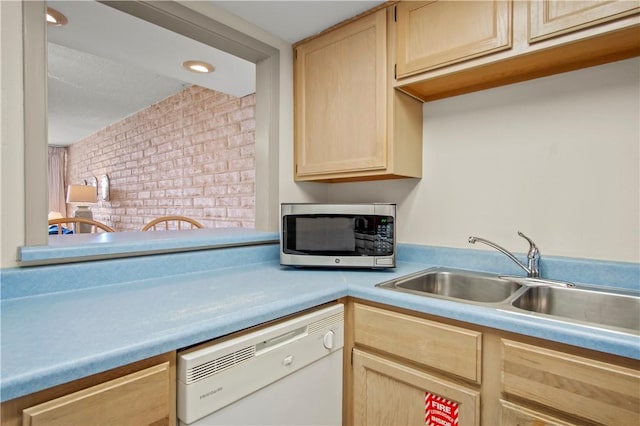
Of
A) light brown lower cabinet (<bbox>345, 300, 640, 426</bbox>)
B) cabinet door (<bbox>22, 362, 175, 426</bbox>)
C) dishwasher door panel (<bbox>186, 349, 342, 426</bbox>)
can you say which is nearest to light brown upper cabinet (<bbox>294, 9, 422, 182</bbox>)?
light brown lower cabinet (<bbox>345, 300, 640, 426</bbox>)

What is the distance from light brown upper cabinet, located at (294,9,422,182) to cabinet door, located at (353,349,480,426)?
0.80 metres

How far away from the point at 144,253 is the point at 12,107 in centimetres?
60

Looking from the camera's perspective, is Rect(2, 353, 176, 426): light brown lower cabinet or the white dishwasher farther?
the white dishwasher

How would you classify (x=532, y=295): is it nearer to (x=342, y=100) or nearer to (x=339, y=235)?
(x=339, y=235)

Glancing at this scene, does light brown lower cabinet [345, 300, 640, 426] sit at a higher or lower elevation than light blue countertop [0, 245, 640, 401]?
lower

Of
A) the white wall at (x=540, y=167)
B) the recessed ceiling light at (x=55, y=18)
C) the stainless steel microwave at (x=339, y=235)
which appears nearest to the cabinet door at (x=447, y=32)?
the white wall at (x=540, y=167)

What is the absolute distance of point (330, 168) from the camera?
1.69 m

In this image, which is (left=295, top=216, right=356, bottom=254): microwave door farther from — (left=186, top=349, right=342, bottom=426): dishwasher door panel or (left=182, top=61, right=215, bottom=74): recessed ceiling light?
(left=182, top=61, right=215, bottom=74): recessed ceiling light

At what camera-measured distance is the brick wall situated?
9.25ft

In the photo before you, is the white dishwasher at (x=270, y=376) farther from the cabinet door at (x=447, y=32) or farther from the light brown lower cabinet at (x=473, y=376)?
the cabinet door at (x=447, y=32)

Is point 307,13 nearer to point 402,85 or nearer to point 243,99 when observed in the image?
point 402,85

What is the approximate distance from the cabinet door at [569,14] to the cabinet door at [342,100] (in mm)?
565

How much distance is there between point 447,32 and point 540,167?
2.14 ft

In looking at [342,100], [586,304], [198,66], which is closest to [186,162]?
[198,66]
